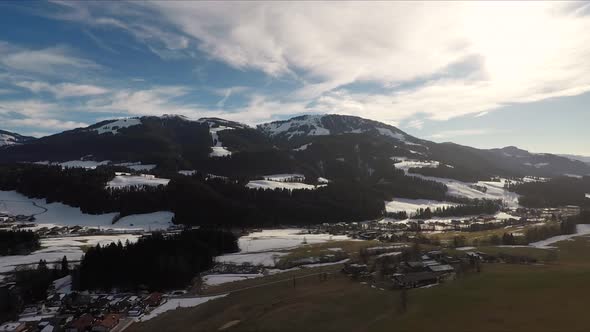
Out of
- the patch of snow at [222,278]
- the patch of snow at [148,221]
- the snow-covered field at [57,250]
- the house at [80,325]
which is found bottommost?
the house at [80,325]

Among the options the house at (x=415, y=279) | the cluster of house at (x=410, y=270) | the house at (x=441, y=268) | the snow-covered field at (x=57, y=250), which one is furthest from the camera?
the snow-covered field at (x=57, y=250)

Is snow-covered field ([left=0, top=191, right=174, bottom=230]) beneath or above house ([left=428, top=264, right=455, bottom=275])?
above

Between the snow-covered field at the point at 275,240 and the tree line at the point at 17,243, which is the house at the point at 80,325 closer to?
the snow-covered field at the point at 275,240

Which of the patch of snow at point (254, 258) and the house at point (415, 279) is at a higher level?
the house at point (415, 279)

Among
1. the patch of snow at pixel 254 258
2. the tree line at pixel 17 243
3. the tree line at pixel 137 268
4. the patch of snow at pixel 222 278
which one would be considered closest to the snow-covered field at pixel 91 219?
the tree line at pixel 17 243

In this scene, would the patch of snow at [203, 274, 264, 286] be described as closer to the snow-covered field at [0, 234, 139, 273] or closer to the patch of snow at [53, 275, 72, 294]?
the patch of snow at [53, 275, 72, 294]

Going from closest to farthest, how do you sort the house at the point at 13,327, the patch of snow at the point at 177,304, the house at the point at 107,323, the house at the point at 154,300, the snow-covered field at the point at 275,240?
the house at the point at 107,323, the house at the point at 13,327, the patch of snow at the point at 177,304, the house at the point at 154,300, the snow-covered field at the point at 275,240

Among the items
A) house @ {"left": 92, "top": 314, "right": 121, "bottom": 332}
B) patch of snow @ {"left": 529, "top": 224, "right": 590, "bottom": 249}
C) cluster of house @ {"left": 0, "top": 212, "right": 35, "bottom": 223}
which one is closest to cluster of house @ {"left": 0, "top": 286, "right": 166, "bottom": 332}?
house @ {"left": 92, "top": 314, "right": 121, "bottom": 332}
